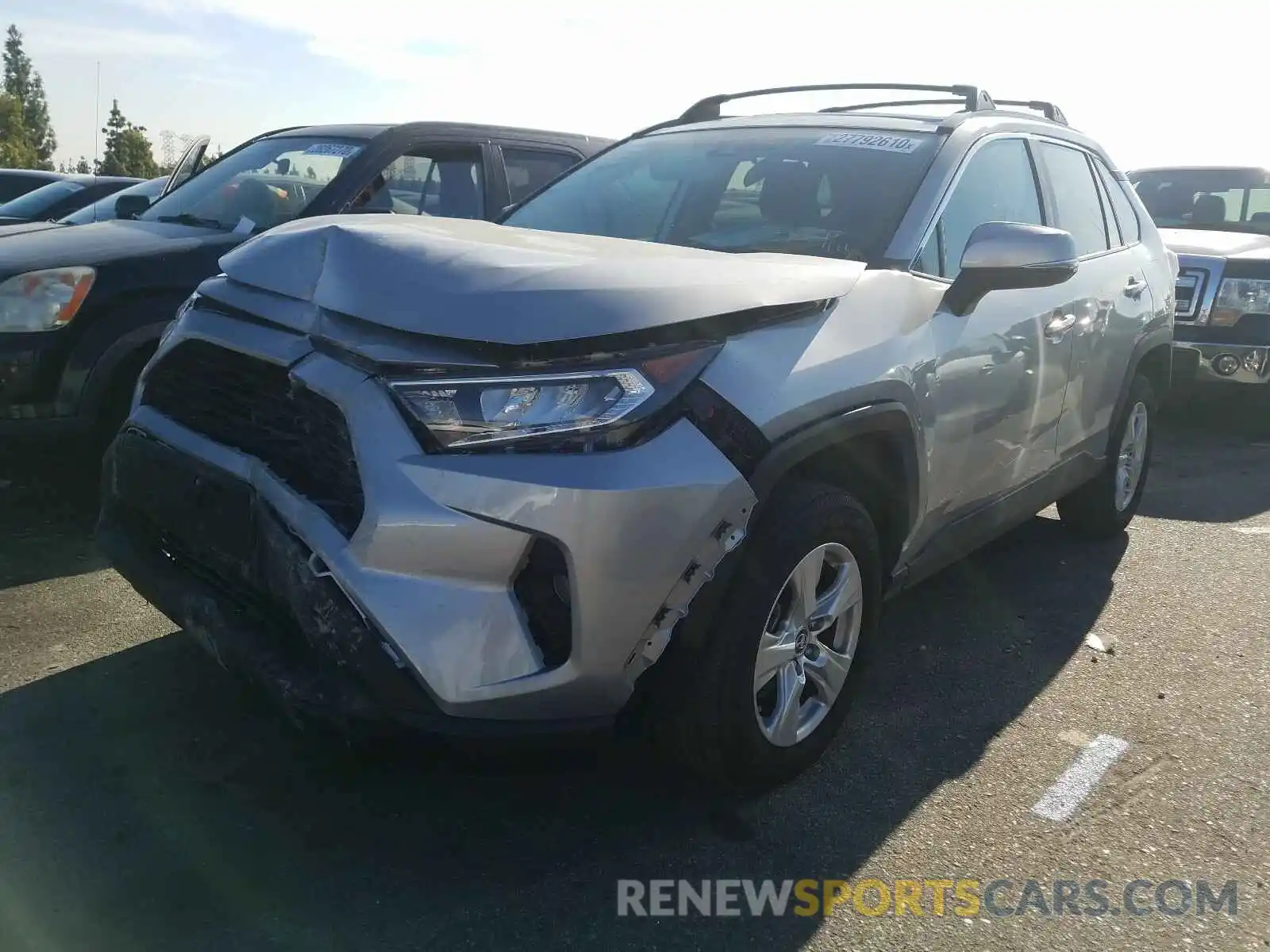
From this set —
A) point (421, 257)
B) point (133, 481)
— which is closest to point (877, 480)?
point (421, 257)

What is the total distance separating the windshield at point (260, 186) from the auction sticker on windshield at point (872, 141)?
2663mm

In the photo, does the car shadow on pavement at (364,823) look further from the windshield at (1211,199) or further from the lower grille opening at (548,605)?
the windshield at (1211,199)

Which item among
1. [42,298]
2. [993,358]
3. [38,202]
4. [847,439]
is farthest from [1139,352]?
[38,202]

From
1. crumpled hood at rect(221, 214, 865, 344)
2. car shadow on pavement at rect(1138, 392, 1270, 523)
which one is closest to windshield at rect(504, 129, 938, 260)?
crumpled hood at rect(221, 214, 865, 344)

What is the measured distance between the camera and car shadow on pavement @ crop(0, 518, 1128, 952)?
2.34 m

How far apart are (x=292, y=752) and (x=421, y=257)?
135cm

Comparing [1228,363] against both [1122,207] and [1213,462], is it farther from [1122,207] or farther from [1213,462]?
[1122,207]

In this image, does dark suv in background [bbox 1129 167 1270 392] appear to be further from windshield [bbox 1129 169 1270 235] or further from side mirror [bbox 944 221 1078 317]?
side mirror [bbox 944 221 1078 317]

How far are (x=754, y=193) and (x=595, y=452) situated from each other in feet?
5.62

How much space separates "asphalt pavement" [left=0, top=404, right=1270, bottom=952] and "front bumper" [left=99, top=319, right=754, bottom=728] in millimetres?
182

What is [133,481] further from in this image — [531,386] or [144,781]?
[531,386]

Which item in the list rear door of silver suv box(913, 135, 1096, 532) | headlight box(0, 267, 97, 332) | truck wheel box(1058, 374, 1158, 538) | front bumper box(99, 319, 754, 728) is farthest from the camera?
truck wheel box(1058, 374, 1158, 538)

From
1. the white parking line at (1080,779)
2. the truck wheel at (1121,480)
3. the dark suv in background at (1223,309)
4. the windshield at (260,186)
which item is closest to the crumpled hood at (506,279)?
the white parking line at (1080,779)

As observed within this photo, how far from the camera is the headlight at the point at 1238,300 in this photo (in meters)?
7.57
